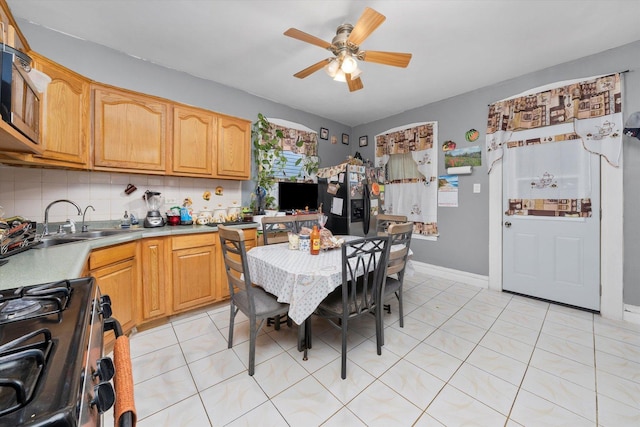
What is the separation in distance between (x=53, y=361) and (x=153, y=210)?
2420mm

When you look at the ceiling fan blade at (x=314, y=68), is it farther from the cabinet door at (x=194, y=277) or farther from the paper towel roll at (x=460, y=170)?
the paper towel roll at (x=460, y=170)

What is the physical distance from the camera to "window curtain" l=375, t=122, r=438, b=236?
3.62 metres

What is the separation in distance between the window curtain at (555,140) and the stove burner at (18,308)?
12.6ft

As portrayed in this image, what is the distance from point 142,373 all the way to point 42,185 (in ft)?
5.88

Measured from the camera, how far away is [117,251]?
187cm

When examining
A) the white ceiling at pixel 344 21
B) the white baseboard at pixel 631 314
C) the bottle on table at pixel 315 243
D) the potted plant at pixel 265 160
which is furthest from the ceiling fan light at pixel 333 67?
the white baseboard at pixel 631 314

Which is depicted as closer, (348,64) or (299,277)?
(299,277)

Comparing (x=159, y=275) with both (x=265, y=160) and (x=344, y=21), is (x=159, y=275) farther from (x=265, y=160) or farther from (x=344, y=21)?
(x=344, y=21)

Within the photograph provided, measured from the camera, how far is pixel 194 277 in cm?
239

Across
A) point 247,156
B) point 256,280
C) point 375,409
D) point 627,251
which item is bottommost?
point 375,409

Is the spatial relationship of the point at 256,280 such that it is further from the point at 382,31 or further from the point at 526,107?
the point at 526,107

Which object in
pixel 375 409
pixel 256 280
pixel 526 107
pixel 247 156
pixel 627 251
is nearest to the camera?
pixel 375 409

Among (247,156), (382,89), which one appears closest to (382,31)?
(382,89)

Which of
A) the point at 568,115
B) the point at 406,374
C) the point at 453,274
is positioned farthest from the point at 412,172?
the point at 406,374
